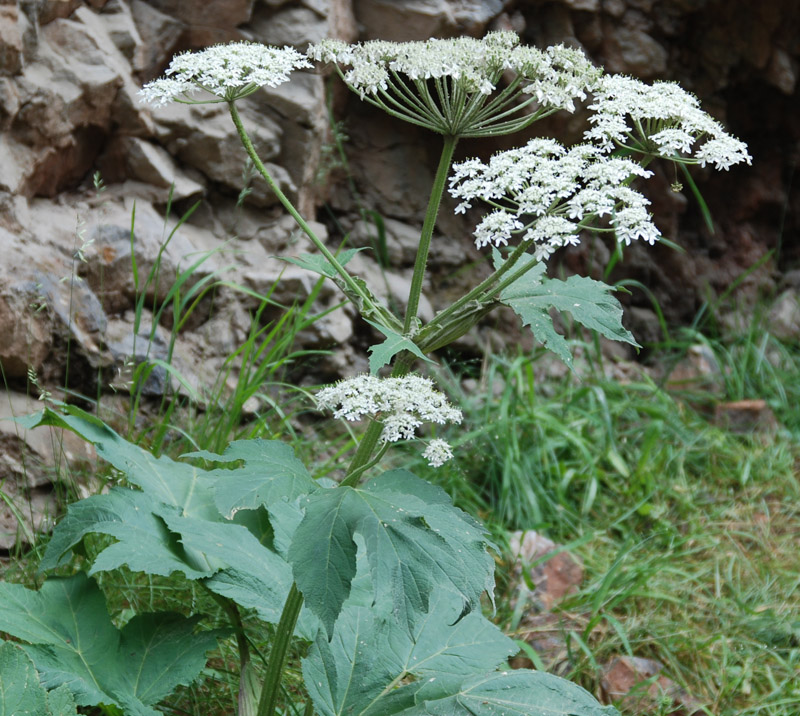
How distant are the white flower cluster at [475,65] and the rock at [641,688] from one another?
1.67m

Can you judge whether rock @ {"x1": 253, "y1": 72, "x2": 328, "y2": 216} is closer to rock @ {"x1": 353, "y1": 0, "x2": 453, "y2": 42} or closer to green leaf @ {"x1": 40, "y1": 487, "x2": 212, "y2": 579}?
rock @ {"x1": 353, "y1": 0, "x2": 453, "y2": 42}

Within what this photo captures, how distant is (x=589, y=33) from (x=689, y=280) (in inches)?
65.5

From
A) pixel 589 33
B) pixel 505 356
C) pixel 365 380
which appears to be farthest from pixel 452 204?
pixel 365 380

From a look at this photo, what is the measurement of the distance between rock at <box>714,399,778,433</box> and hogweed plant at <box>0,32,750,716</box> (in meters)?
2.70

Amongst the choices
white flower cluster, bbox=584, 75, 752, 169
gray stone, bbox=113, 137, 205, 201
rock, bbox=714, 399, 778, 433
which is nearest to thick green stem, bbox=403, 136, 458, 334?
white flower cluster, bbox=584, 75, 752, 169

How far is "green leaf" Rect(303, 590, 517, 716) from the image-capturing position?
169cm

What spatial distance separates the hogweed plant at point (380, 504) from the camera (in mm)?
1368

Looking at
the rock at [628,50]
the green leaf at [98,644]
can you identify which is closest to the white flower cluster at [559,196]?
the green leaf at [98,644]

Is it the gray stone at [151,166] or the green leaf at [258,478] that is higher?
the green leaf at [258,478]

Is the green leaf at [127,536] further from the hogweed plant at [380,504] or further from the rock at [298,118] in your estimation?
the rock at [298,118]

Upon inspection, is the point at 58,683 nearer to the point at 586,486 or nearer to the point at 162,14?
the point at 586,486

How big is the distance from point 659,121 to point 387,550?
1.05 meters

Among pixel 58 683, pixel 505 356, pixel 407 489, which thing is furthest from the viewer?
pixel 505 356

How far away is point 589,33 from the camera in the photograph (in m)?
4.41
